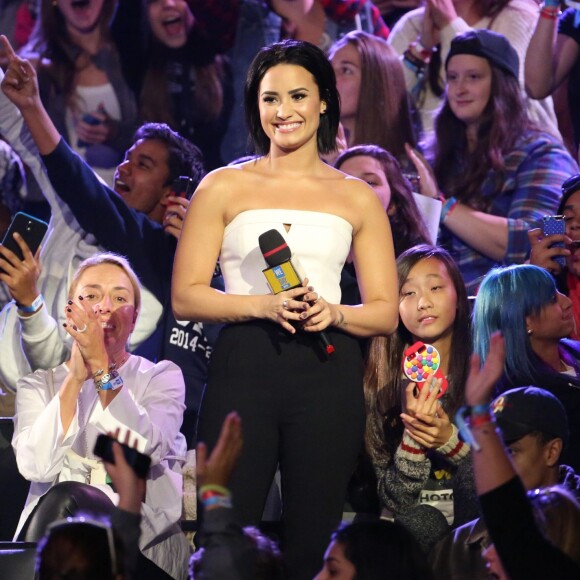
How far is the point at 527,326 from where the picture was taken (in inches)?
148

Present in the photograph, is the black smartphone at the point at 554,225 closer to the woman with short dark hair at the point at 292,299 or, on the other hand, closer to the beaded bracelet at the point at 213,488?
the woman with short dark hair at the point at 292,299

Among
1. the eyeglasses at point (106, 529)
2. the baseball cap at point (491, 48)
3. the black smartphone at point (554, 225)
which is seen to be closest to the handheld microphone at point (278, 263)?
the eyeglasses at point (106, 529)

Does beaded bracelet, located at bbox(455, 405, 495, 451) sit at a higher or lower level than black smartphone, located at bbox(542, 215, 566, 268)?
lower

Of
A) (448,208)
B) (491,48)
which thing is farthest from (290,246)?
(491,48)

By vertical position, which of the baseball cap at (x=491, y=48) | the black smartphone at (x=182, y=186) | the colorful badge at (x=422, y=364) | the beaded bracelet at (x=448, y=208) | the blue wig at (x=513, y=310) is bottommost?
the colorful badge at (x=422, y=364)

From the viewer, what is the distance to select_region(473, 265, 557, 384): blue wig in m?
3.63

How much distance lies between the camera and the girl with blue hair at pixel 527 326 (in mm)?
3611

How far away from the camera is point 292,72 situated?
2803 mm

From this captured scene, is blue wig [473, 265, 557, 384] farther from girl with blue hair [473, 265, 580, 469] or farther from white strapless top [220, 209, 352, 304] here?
white strapless top [220, 209, 352, 304]

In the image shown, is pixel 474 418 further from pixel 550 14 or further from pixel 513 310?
pixel 550 14

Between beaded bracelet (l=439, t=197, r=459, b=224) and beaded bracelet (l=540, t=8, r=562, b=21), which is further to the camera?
beaded bracelet (l=540, t=8, r=562, b=21)

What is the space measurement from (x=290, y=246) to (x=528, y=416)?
2.86 ft

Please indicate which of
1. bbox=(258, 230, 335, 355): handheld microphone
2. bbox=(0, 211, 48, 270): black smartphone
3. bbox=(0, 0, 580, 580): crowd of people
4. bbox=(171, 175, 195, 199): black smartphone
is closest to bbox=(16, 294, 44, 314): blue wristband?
bbox=(0, 0, 580, 580): crowd of people

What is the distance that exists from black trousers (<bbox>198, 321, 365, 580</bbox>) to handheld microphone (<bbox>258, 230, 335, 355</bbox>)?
0.14 meters
